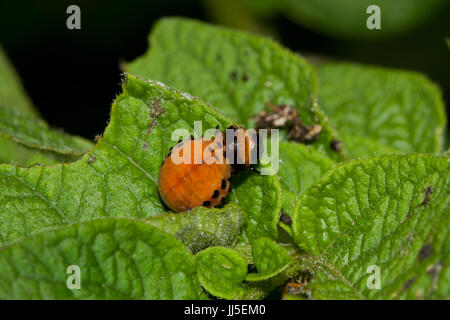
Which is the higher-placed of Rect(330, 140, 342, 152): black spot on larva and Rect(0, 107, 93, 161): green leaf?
Rect(0, 107, 93, 161): green leaf

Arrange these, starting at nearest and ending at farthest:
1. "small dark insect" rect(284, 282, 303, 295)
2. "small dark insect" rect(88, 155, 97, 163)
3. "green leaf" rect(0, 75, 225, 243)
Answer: "small dark insect" rect(284, 282, 303, 295), "green leaf" rect(0, 75, 225, 243), "small dark insect" rect(88, 155, 97, 163)

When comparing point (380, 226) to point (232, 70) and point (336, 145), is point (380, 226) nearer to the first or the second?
point (336, 145)

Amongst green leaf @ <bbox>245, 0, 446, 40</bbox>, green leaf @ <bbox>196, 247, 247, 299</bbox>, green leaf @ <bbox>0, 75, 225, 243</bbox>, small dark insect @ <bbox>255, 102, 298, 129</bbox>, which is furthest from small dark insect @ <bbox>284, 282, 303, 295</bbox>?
green leaf @ <bbox>245, 0, 446, 40</bbox>

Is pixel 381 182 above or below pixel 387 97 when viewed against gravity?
below

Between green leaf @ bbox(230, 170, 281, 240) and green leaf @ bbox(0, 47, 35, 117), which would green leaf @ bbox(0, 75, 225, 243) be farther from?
green leaf @ bbox(0, 47, 35, 117)

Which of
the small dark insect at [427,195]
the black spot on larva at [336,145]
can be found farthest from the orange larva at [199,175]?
the small dark insect at [427,195]

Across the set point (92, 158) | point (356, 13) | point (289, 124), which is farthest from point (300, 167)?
point (356, 13)
